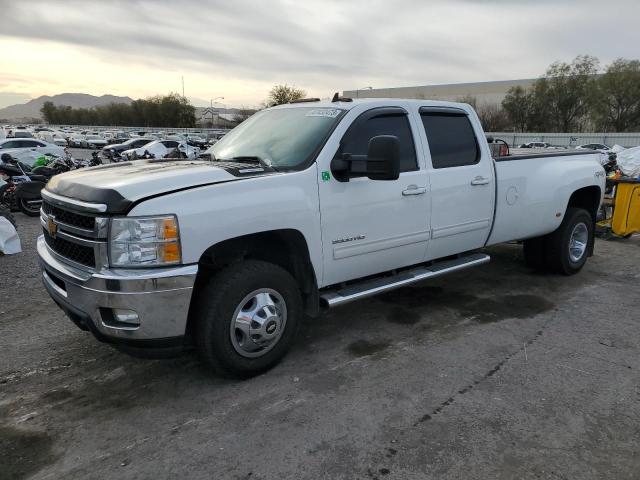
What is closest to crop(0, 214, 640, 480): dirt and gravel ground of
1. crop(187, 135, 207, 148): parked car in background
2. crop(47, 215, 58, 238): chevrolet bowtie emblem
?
crop(47, 215, 58, 238): chevrolet bowtie emblem

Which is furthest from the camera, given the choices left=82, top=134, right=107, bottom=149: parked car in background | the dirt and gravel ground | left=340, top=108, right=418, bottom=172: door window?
left=82, top=134, right=107, bottom=149: parked car in background

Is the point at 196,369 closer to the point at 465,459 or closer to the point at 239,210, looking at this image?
the point at 239,210

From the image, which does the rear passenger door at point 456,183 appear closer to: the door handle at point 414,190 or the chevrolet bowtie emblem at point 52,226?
the door handle at point 414,190

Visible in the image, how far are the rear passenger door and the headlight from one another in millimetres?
2434

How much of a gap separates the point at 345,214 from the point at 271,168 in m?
0.67

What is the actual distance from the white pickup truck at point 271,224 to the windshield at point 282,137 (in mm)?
16

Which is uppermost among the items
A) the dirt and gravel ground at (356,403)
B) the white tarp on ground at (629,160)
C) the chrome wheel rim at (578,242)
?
the white tarp on ground at (629,160)

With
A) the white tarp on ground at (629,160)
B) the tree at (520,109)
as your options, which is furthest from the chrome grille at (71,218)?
the tree at (520,109)

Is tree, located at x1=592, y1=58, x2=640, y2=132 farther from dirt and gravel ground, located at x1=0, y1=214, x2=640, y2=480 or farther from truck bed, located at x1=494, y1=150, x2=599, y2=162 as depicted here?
dirt and gravel ground, located at x1=0, y1=214, x2=640, y2=480

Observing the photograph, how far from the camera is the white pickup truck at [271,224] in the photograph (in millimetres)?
3033

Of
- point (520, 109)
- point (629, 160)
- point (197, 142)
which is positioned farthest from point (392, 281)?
point (520, 109)

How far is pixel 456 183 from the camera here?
4668mm

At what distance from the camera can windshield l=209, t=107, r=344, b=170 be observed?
3.88m

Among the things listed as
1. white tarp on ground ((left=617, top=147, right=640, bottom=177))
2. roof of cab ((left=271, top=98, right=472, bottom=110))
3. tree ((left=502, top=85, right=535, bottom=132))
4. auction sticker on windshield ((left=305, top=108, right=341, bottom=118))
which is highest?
tree ((left=502, top=85, right=535, bottom=132))
